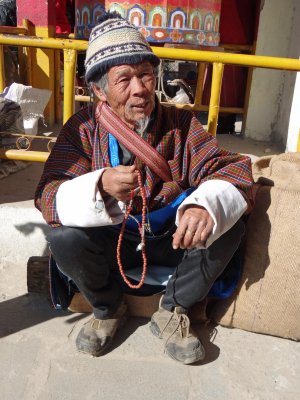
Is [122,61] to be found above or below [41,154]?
above

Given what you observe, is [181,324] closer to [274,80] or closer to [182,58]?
[182,58]

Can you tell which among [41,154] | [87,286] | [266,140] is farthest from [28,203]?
[266,140]

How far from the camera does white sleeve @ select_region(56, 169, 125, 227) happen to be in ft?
5.52

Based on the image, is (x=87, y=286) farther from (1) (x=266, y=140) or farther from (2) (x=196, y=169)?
(1) (x=266, y=140)

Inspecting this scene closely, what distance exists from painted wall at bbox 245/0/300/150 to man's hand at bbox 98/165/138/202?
304 cm

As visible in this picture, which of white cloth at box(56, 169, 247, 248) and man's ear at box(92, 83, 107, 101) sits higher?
man's ear at box(92, 83, 107, 101)

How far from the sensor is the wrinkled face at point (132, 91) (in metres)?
1.81

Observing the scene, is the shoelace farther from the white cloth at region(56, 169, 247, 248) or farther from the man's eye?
→ the man's eye

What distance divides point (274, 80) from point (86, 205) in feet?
11.6

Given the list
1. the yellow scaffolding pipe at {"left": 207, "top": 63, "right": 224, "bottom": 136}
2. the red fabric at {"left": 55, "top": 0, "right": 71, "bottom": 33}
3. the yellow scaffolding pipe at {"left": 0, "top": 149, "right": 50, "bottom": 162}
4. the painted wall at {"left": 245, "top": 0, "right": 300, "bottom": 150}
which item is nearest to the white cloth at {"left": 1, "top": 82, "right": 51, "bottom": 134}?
the yellow scaffolding pipe at {"left": 0, "top": 149, "right": 50, "bottom": 162}

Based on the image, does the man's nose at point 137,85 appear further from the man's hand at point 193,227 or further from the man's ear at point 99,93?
the man's hand at point 193,227

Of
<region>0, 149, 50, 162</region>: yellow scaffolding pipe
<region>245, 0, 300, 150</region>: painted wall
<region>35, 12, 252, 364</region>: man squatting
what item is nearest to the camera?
<region>35, 12, 252, 364</region>: man squatting

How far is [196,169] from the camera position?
6.24ft

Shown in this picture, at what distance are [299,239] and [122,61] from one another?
1.01 metres
